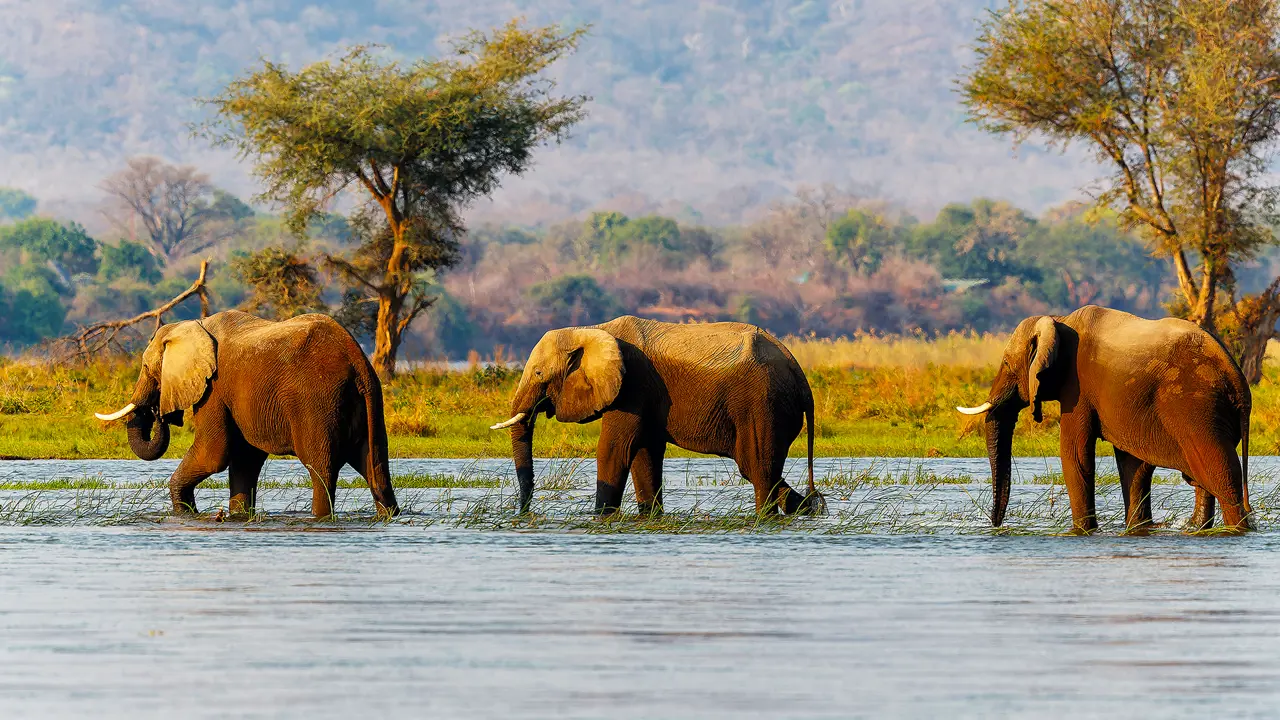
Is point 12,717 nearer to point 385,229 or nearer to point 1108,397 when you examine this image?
point 1108,397

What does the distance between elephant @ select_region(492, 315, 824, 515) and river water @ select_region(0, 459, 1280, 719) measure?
416 mm

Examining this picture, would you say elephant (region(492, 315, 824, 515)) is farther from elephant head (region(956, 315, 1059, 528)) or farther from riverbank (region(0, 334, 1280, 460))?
riverbank (region(0, 334, 1280, 460))

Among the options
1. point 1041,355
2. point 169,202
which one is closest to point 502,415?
point 1041,355

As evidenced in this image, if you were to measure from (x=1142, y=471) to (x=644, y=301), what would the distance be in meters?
75.7

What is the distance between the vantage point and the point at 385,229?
3534cm

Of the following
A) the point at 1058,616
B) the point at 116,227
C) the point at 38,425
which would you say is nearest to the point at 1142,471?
the point at 1058,616

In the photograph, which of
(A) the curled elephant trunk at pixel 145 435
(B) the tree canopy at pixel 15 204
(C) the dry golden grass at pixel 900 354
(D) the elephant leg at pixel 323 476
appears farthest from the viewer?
(B) the tree canopy at pixel 15 204

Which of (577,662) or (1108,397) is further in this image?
(1108,397)

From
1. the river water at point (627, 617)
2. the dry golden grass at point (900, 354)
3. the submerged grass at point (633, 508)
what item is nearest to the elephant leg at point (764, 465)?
the submerged grass at point (633, 508)

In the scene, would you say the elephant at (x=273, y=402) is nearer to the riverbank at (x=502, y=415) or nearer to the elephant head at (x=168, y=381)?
the elephant head at (x=168, y=381)

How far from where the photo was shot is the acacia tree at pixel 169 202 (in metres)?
101

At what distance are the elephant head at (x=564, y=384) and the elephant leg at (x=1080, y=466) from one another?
306 cm

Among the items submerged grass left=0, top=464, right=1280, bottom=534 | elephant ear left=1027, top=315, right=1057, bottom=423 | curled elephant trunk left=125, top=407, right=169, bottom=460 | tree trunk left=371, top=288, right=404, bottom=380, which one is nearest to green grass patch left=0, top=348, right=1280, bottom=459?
tree trunk left=371, top=288, right=404, bottom=380

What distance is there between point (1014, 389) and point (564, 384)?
3.17 meters
